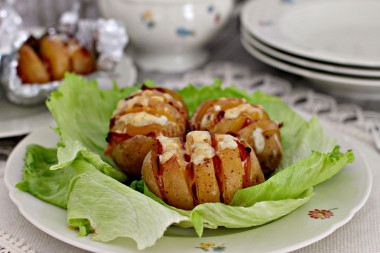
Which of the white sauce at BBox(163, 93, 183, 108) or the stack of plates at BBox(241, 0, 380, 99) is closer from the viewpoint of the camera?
the white sauce at BBox(163, 93, 183, 108)

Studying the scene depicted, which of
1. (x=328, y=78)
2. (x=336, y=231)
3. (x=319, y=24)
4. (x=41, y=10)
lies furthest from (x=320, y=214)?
(x=41, y=10)

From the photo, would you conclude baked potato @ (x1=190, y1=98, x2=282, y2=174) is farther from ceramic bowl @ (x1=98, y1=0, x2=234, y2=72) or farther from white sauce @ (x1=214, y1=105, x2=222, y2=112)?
ceramic bowl @ (x1=98, y1=0, x2=234, y2=72)

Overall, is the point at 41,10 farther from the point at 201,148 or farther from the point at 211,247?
the point at 211,247

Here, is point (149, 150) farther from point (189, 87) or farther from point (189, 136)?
point (189, 87)

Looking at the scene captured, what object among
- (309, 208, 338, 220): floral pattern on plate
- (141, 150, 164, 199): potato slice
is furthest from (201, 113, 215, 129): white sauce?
(309, 208, 338, 220): floral pattern on plate

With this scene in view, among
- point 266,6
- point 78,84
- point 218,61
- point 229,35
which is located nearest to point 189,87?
point 78,84

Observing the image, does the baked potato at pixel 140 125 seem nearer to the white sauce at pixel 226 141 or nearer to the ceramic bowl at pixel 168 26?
the white sauce at pixel 226 141
